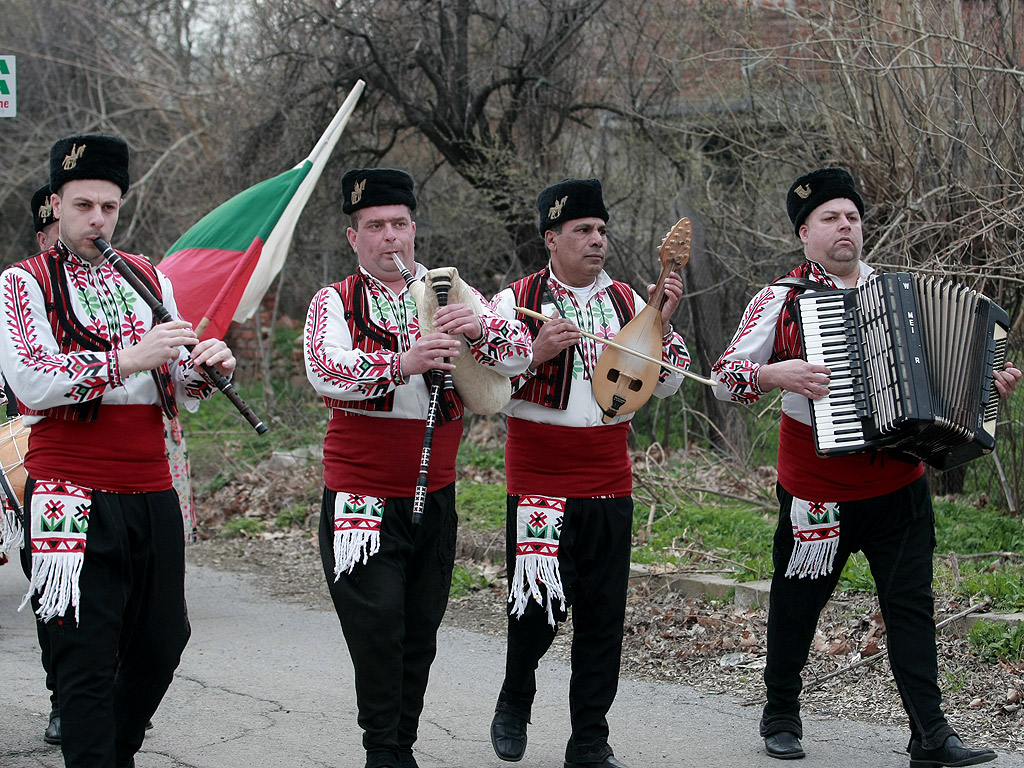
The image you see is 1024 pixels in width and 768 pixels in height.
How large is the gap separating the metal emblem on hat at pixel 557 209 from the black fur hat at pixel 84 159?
5.09 ft

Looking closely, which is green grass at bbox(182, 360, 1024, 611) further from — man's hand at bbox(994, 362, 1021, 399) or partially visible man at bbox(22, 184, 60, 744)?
partially visible man at bbox(22, 184, 60, 744)

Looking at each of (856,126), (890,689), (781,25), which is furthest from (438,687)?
(781,25)

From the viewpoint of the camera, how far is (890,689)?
16.3 feet

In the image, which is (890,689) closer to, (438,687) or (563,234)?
(438,687)

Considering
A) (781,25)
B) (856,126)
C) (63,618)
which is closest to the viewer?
(63,618)

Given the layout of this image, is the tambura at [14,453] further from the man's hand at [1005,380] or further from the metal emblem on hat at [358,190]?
the man's hand at [1005,380]

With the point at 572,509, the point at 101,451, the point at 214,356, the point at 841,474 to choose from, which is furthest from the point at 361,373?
the point at 841,474

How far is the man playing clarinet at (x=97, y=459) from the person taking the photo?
3.53 metres

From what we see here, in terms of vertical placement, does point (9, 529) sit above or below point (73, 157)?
below

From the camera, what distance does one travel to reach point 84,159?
12.3 feet

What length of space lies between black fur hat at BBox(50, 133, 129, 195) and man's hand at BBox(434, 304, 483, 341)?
3.74ft

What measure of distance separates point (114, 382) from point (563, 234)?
1748 mm

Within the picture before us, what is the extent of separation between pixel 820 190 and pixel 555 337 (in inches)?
47.7

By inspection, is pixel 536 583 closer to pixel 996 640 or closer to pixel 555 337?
pixel 555 337
